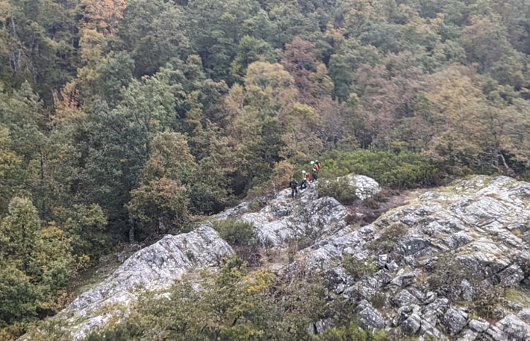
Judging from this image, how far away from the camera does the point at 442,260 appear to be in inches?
668

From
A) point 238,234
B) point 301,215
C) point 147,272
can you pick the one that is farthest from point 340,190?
point 147,272

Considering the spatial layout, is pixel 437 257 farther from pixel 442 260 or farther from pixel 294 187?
pixel 294 187

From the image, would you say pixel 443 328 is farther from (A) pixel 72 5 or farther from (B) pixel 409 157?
(A) pixel 72 5

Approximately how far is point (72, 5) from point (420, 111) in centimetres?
3984

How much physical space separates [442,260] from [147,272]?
1269cm

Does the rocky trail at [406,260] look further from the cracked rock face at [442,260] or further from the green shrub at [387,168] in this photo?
the green shrub at [387,168]

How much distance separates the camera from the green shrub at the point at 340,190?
24625 millimetres

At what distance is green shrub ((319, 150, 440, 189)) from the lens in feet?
86.9

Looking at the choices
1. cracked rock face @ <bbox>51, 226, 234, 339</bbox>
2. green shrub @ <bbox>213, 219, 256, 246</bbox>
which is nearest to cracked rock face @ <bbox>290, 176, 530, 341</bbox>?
green shrub @ <bbox>213, 219, 256, 246</bbox>

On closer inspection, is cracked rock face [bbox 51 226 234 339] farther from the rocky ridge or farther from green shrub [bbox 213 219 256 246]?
the rocky ridge

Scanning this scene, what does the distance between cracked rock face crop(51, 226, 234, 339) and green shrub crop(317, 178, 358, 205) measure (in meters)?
6.57

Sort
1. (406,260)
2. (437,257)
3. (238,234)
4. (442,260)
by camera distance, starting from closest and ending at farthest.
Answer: (442,260) < (437,257) < (406,260) < (238,234)

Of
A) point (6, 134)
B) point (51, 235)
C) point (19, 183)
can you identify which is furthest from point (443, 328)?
point (6, 134)

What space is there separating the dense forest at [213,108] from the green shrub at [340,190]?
2.32m
